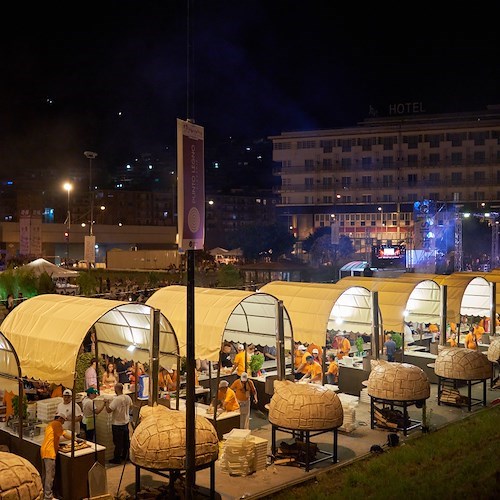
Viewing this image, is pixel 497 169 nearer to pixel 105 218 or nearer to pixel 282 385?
pixel 282 385

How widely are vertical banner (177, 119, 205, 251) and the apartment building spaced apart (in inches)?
2617

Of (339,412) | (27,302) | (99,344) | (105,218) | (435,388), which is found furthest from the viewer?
(105,218)

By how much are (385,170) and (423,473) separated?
70095 mm

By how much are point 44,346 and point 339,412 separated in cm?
629

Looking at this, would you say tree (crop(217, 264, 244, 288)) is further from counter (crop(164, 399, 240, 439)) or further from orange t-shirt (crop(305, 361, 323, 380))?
counter (crop(164, 399, 240, 439))

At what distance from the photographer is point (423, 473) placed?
13.0m

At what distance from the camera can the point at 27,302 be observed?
639 inches

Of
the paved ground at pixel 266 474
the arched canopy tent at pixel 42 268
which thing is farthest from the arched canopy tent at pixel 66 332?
the arched canopy tent at pixel 42 268

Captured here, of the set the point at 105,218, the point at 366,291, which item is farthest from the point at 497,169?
the point at 105,218

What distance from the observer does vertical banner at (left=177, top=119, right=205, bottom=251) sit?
928 centimetres

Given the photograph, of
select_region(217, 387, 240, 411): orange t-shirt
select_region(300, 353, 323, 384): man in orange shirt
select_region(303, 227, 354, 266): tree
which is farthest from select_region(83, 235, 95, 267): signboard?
select_region(303, 227, 354, 266): tree

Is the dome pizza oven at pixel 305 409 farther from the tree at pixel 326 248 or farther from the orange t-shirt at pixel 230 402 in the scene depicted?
the tree at pixel 326 248

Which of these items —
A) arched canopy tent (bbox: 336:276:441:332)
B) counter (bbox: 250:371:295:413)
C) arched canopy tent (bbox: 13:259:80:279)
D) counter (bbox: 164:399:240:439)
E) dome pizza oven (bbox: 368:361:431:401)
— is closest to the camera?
counter (bbox: 164:399:240:439)

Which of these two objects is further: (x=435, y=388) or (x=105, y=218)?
(x=105, y=218)
